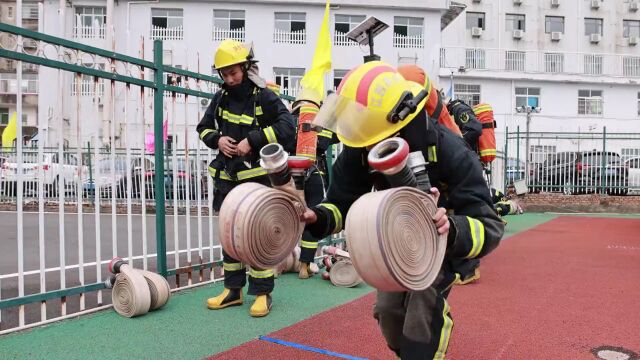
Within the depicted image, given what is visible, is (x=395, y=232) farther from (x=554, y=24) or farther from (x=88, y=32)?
(x=554, y=24)

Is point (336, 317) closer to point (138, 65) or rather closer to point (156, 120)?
point (156, 120)

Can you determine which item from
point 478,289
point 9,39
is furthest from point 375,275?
point 478,289

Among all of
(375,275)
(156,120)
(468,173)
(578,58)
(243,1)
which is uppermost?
(243,1)

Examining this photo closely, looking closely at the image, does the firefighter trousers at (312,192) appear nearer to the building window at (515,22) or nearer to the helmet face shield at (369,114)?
the helmet face shield at (369,114)

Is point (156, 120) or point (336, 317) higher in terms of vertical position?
point (156, 120)

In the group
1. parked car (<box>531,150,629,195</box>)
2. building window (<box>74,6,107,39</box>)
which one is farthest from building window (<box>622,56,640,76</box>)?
building window (<box>74,6,107,39</box>)

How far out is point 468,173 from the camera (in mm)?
2285

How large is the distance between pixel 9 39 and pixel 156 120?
142 centimetres

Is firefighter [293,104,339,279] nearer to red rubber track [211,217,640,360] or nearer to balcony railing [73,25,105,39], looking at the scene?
red rubber track [211,217,640,360]

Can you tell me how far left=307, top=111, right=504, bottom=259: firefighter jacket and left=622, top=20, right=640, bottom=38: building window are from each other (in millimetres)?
42163

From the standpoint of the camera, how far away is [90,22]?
2917 centimetres

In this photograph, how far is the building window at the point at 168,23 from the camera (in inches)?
1159

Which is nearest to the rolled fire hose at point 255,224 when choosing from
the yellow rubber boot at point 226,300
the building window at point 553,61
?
the yellow rubber boot at point 226,300

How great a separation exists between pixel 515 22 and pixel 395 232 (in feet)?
127
